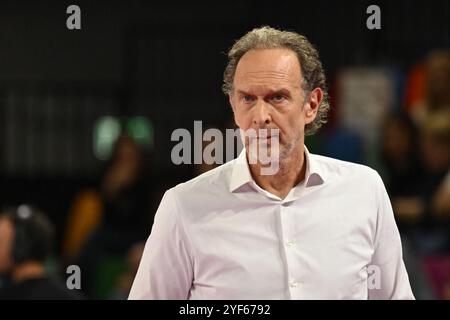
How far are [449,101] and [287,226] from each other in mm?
2955

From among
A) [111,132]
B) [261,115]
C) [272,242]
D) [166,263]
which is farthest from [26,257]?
[111,132]

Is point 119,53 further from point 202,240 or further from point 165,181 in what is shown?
point 202,240

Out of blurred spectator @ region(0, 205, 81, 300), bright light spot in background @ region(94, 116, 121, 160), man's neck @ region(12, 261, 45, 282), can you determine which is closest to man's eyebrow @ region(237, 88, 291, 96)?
blurred spectator @ region(0, 205, 81, 300)

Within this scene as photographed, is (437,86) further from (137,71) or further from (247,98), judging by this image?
(247,98)

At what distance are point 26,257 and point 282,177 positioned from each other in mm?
1928

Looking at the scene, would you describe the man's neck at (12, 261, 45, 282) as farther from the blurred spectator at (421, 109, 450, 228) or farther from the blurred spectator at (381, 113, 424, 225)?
the blurred spectator at (421, 109, 450, 228)

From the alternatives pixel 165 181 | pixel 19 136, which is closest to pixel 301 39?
pixel 165 181

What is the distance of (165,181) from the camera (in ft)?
19.8

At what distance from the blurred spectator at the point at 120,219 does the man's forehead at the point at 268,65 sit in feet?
7.71

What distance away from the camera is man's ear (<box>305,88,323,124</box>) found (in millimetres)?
2365

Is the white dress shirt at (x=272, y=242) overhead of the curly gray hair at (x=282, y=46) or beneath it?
beneath

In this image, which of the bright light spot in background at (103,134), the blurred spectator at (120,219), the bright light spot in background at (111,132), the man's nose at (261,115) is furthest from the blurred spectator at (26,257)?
the bright light spot in background at (103,134)

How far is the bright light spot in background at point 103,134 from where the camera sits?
7387mm

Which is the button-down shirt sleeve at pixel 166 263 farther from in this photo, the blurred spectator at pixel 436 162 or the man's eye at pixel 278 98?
the blurred spectator at pixel 436 162
